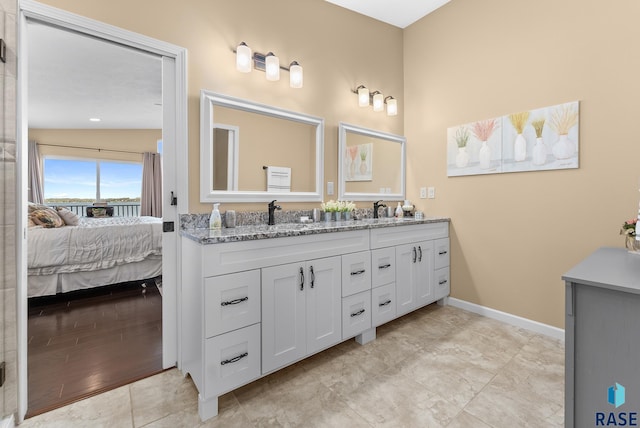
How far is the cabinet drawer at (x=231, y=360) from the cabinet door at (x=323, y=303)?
1.20ft

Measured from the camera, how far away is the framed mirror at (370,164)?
2757mm

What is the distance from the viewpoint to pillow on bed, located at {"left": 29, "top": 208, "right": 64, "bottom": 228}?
310 cm

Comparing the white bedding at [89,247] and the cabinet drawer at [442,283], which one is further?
the white bedding at [89,247]

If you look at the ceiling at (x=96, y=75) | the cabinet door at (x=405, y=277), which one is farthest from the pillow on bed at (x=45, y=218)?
the cabinet door at (x=405, y=277)

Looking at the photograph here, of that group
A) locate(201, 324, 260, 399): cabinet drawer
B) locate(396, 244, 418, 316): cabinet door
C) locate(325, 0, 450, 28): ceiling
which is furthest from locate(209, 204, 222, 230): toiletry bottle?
locate(325, 0, 450, 28): ceiling

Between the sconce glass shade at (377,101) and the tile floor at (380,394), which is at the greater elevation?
the sconce glass shade at (377,101)

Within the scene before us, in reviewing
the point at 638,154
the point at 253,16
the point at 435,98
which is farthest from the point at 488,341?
the point at 253,16

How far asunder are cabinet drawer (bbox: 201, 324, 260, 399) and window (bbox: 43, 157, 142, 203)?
21.2 ft

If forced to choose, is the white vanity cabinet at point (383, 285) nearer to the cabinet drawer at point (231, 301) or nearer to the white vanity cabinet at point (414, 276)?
the white vanity cabinet at point (414, 276)

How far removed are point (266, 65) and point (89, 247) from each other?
8.95ft

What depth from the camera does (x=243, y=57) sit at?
206cm

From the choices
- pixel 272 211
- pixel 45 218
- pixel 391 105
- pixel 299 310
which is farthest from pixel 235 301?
pixel 45 218

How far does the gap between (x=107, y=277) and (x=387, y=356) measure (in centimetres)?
309

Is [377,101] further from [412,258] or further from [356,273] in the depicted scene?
[356,273]
